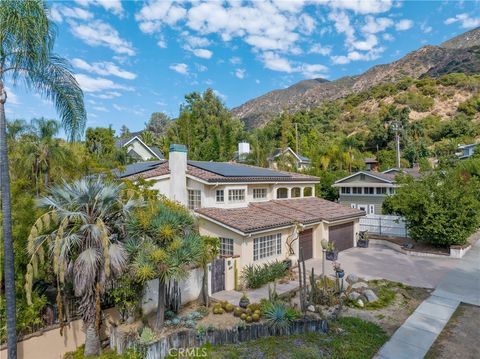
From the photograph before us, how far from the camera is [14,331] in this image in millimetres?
7578

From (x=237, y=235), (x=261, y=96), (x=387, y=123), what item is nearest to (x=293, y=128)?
(x=387, y=123)

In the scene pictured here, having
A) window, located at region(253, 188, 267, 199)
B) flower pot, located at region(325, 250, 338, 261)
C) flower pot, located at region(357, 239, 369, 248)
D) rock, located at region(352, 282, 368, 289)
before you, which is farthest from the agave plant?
flower pot, located at region(357, 239, 369, 248)

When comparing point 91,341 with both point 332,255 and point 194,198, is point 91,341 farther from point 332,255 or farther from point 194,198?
point 332,255

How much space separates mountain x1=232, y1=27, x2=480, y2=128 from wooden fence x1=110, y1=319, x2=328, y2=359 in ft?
304

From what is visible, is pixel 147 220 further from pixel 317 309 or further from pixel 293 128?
pixel 293 128

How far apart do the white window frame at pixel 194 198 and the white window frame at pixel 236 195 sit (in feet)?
5.69

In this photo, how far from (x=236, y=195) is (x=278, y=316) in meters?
9.32

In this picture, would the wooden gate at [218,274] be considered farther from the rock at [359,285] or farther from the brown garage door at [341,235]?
the brown garage door at [341,235]

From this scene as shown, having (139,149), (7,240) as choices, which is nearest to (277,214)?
(7,240)

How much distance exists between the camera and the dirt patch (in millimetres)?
8522

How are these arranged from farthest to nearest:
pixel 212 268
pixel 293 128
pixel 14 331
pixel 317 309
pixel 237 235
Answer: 1. pixel 293 128
2. pixel 237 235
3. pixel 212 268
4. pixel 317 309
5. pixel 14 331

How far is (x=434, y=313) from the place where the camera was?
1123cm

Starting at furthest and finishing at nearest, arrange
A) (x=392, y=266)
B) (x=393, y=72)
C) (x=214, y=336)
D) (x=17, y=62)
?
(x=393, y=72), (x=392, y=266), (x=214, y=336), (x=17, y=62)

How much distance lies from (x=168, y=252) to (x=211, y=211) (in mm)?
7106
